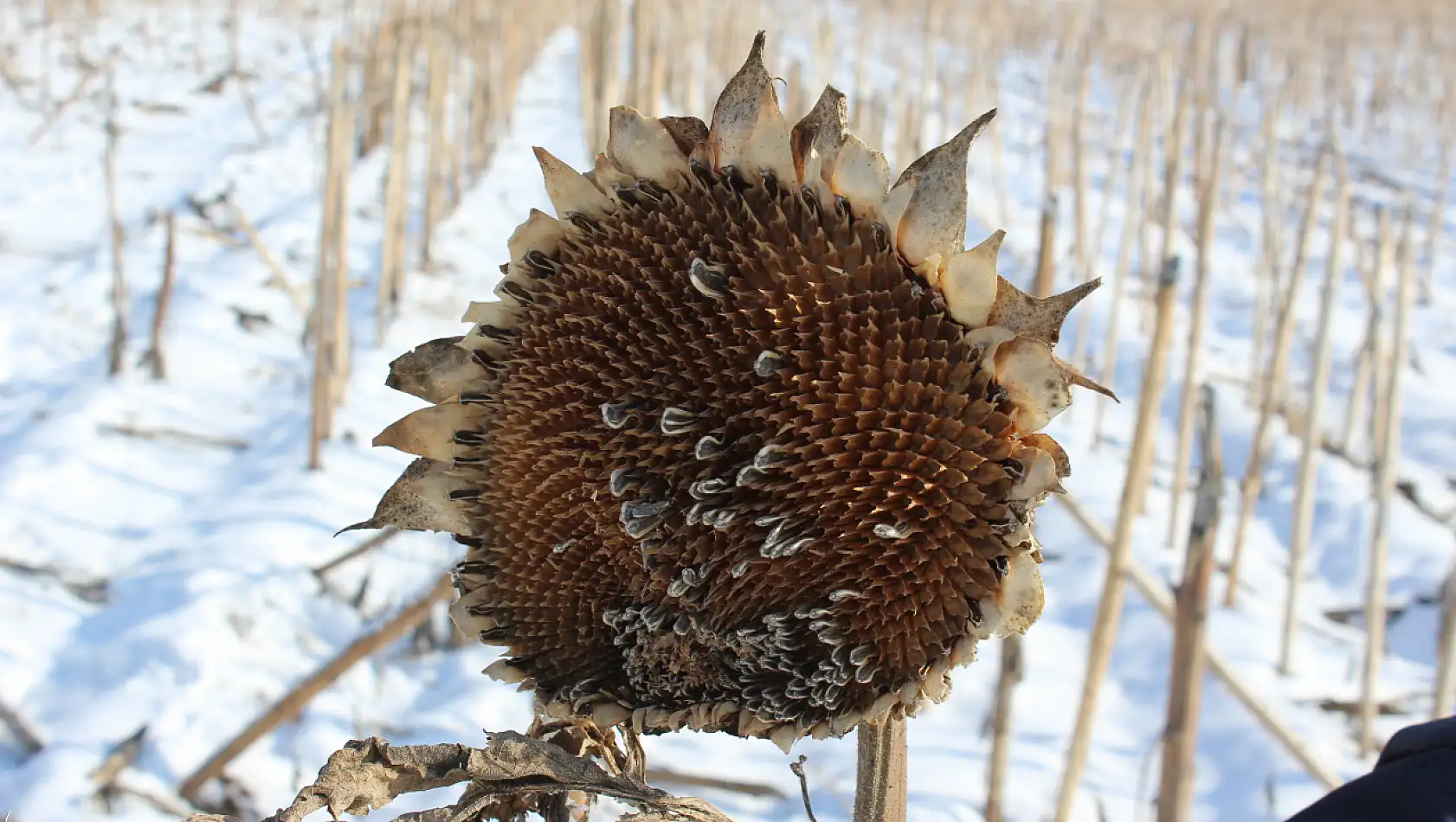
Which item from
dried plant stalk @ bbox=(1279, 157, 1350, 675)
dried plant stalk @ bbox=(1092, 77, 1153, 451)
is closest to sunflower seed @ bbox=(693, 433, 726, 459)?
dried plant stalk @ bbox=(1279, 157, 1350, 675)

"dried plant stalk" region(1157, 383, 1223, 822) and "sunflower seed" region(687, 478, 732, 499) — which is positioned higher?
"sunflower seed" region(687, 478, 732, 499)

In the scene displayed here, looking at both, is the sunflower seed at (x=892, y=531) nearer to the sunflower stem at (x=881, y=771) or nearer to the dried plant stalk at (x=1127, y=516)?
the sunflower stem at (x=881, y=771)

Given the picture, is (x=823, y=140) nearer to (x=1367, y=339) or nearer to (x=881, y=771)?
(x=881, y=771)

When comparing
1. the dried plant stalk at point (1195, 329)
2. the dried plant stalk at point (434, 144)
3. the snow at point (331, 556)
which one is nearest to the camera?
the snow at point (331, 556)

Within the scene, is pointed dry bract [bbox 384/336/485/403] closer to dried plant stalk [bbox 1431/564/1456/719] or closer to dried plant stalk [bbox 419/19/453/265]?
dried plant stalk [bbox 1431/564/1456/719]

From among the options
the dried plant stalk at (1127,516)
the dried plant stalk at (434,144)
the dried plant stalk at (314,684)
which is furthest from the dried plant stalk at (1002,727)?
the dried plant stalk at (434,144)

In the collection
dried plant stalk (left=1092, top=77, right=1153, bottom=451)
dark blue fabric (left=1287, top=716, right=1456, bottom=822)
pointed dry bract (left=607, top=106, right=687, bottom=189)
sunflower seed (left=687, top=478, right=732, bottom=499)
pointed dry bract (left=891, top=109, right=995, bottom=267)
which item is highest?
dried plant stalk (left=1092, top=77, right=1153, bottom=451)

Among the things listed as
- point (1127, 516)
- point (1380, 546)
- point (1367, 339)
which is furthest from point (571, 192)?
point (1367, 339)
